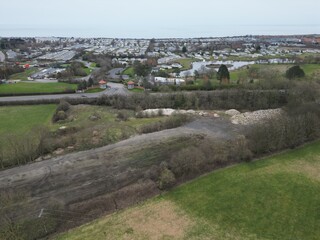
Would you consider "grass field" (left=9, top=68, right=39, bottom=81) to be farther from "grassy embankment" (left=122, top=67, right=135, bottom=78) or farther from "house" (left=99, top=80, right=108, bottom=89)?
"grassy embankment" (left=122, top=67, right=135, bottom=78)

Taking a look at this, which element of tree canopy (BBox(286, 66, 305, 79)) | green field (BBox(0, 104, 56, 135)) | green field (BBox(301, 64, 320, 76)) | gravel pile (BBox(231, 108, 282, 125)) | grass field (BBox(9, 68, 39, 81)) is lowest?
green field (BBox(0, 104, 56, 135))

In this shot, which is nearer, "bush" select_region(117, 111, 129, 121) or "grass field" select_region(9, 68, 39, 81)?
"bush" select_region(117, 111, 129, 121)

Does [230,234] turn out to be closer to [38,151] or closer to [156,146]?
[156,146]

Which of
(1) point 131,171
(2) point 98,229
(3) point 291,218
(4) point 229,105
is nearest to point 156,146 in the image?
(1) point 131,171

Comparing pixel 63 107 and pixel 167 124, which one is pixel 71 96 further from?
pixel 167 124

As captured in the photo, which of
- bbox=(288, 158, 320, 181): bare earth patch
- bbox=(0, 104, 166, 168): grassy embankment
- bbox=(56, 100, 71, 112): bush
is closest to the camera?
bbox=(288, 158, 320, 181): bare earth patch

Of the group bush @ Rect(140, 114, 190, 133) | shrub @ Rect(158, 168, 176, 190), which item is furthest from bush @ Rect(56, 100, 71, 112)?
shrub @ Rect(158, 168, 176, 190)

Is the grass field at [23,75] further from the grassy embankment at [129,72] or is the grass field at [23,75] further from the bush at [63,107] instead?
the bush at [63,107]

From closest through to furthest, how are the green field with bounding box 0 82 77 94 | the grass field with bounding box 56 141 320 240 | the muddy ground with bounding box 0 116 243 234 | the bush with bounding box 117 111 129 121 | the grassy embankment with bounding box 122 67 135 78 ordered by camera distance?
1. the grass field with bounding box 56 141 320 240
2. the muddy ground with bounding box 0 116 243 234
3. the bush with bounding box 117 111 129 121
4. the green field with bounding box 0 82 77 94
5. the grassy embankment with bounding box 122 67 135 78
